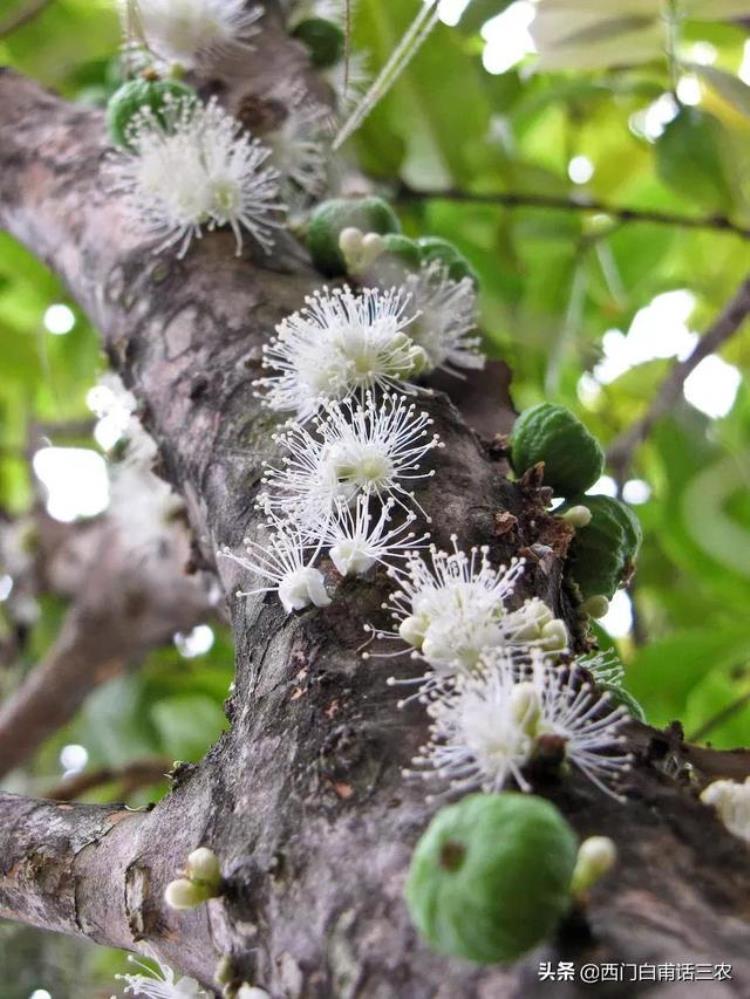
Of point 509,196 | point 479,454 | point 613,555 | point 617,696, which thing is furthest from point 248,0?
point 617,696

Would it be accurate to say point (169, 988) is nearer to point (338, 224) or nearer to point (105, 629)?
point (338, 224)

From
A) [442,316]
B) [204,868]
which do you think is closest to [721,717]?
[442,316]

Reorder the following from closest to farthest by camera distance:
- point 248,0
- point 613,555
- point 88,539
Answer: point 613,555
point 248,0
point 88,539

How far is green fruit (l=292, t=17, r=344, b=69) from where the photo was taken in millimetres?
2150

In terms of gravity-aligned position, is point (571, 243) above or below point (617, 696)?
below

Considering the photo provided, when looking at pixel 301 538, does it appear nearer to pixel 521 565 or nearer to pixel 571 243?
pixel 521 565

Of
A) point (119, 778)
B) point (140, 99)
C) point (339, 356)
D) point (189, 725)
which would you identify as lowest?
point (189, 725)

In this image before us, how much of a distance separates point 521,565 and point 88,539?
6.93ft

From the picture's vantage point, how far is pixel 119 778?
2385mm

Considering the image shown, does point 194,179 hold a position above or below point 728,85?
above

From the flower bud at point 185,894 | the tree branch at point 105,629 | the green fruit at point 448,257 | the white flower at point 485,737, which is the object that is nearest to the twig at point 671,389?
A: the green fruit at point 448,257

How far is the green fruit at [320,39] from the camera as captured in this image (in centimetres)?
215

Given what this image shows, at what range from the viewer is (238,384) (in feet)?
4.75

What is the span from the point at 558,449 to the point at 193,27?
1117mm
